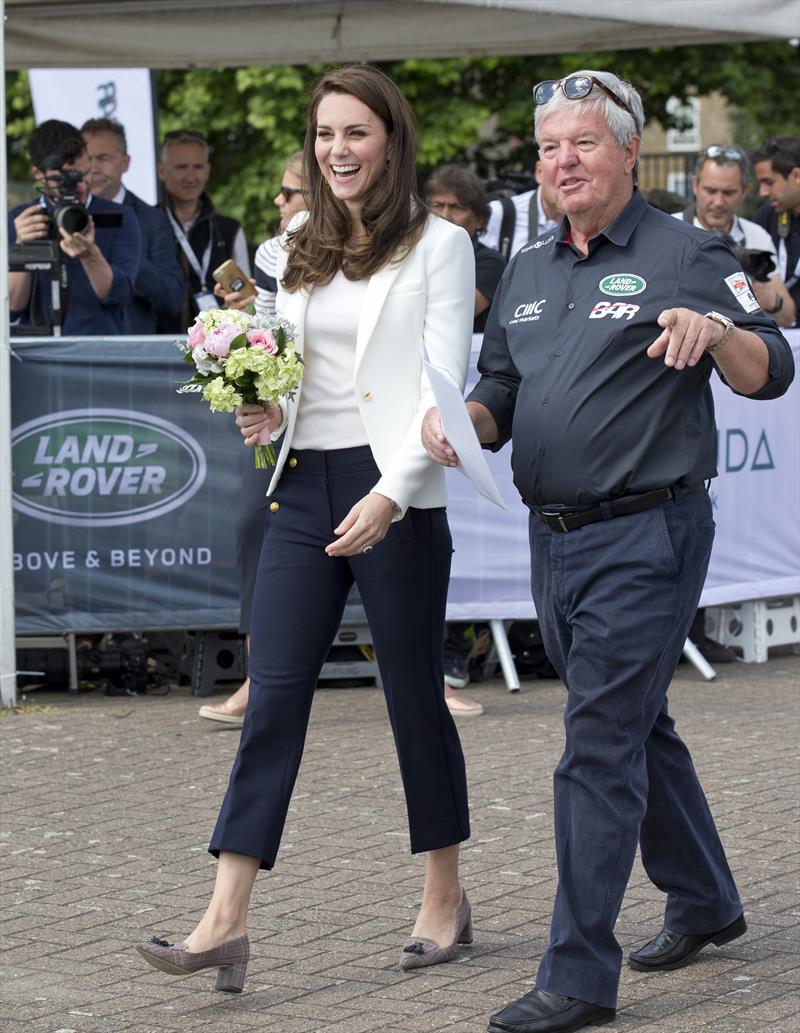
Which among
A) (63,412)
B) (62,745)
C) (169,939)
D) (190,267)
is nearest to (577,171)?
(169,939)

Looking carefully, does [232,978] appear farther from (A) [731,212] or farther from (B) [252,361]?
(A) [731,212]

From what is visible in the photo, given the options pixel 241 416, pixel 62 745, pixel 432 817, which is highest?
pixel 241 416

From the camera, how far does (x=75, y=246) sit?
8.74m

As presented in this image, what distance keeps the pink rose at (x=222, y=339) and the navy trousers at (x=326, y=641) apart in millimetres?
327

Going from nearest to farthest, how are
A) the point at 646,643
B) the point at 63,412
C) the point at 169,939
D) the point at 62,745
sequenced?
the point at 646,643
the point at 169,939
the point at 62,745
the point at 63,412

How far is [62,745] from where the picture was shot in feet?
24.4

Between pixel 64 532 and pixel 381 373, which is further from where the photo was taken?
pixel 64 532

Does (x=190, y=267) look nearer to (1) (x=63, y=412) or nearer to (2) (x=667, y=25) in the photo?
(1) (x=63, y=412)

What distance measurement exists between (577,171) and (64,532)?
15.5ft

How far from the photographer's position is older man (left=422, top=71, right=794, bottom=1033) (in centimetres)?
412

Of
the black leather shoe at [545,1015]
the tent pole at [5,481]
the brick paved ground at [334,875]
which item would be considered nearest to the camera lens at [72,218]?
the tent pole at [5,481]

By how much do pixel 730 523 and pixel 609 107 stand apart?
17.7ft

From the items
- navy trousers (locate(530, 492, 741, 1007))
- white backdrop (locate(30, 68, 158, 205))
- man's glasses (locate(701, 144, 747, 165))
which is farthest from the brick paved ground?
white backdrop (locate(30, 68, 158, 205))

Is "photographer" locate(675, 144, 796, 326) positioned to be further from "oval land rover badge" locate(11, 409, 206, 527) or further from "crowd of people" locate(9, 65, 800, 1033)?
"crowd of people" locate(9, 65, 800, 1033)
